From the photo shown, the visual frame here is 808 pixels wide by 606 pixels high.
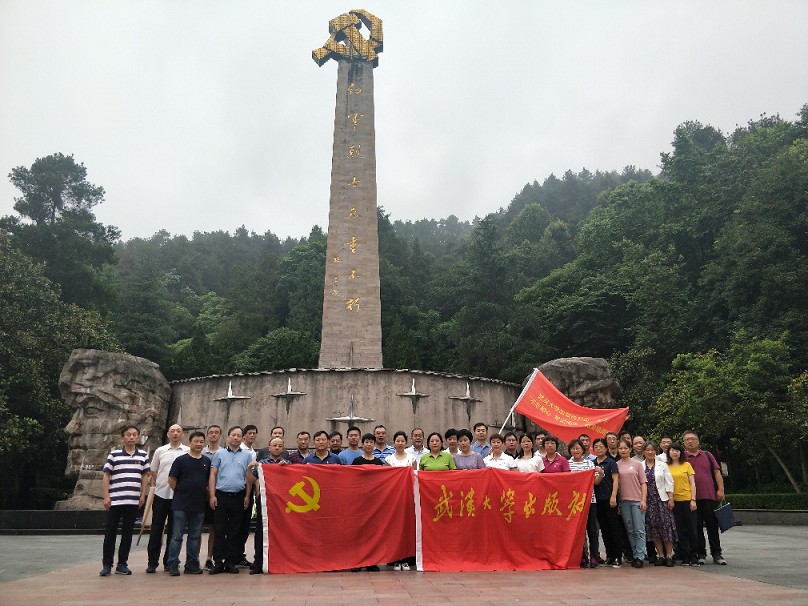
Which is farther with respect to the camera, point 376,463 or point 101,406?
point 101,406

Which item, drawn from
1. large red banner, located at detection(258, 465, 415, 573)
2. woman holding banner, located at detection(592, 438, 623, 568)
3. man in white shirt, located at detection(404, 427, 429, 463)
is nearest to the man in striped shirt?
large red banner, located at detection(258, 465, 415, 573)

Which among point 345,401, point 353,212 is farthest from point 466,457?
point 353,212

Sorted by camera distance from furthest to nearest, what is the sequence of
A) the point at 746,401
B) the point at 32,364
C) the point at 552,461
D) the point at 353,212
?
the point at 353,212 < the point at 32,364 < the point at 746,401 < the point at 552,461

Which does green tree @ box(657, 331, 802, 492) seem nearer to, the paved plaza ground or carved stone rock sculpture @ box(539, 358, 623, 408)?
Result: carved stone rock sculpture @ box(539, 358, 623, 408)

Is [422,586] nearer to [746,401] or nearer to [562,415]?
[562,415]

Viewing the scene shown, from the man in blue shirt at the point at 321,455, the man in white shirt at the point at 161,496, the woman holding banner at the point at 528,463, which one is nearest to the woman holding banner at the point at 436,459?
the woman holding banner at the point at 528,463

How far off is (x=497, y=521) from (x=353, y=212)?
14656 millimetres

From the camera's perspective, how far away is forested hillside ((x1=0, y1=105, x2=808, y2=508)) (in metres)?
17.2

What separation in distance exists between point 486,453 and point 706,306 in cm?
1804

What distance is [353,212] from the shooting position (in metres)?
19.8

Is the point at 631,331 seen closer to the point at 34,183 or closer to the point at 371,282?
the point at 371,282

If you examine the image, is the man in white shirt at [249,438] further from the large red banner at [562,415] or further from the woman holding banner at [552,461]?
the large red banner at [562,415]

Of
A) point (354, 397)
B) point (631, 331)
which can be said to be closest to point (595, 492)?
point (354, 397)

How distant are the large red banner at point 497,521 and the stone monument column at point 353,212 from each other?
12165 millimetres
